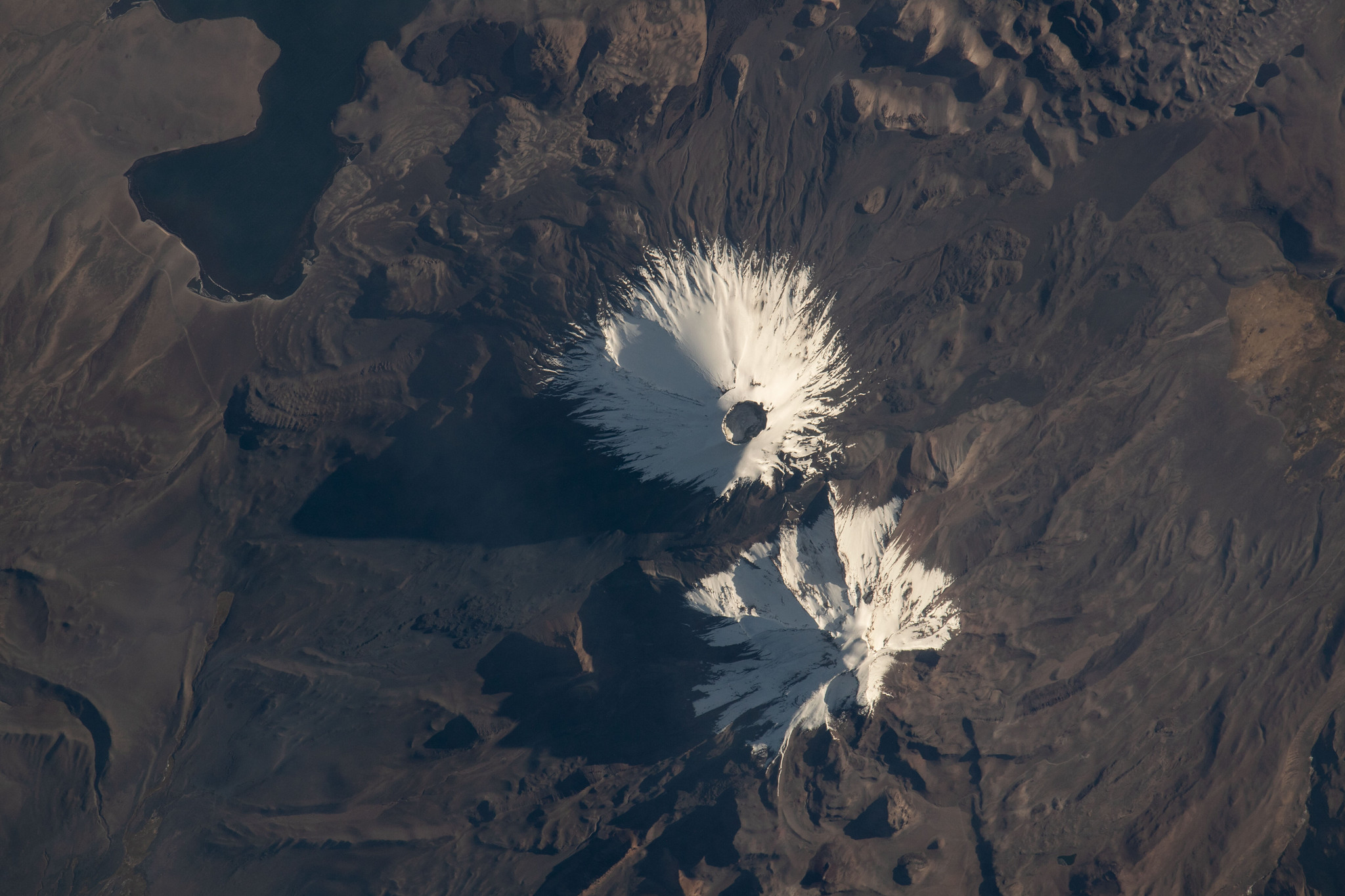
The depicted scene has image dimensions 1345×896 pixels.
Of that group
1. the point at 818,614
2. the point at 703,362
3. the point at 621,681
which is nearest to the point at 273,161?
the point at 703,362

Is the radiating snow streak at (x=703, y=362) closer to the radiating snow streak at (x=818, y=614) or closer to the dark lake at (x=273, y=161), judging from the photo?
the radiating snow streak at (x=818, y=614)

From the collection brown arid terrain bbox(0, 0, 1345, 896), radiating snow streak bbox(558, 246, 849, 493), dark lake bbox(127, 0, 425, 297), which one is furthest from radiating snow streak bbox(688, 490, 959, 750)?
dark lake bbox(127, 0, 425, 297)

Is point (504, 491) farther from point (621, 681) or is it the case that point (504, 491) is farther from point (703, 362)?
point (703, 362)

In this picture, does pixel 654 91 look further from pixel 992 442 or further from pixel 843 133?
pixel 992 442

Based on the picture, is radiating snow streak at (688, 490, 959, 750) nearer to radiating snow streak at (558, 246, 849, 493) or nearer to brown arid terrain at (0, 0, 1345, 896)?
brown arid terrain at (0, 0, 1345, 896)

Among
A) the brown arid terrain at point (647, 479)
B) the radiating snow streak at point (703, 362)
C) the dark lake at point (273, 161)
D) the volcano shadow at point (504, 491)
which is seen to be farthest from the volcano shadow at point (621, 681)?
the dark lake at point (273, 161)
